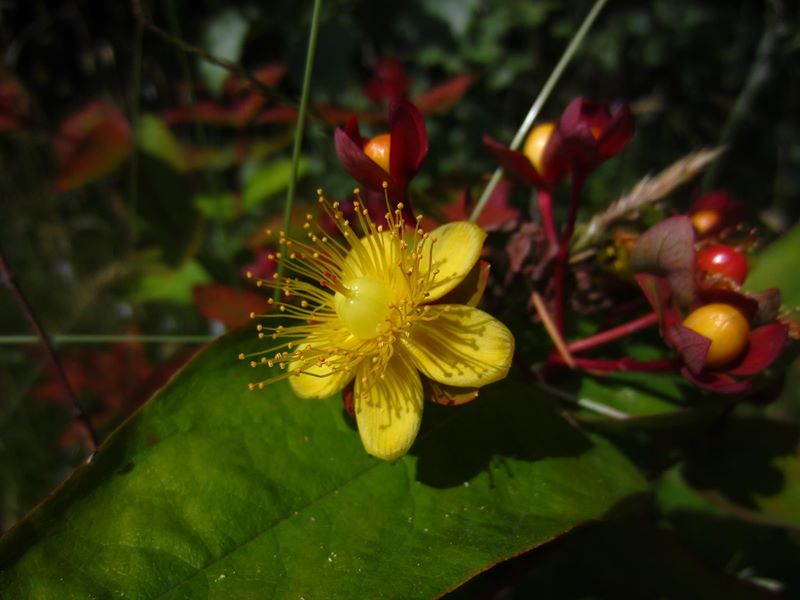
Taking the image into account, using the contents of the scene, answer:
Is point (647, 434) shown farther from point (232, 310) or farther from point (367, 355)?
point (232, 310)

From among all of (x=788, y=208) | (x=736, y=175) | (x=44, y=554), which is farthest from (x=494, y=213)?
(x=788, y=208)

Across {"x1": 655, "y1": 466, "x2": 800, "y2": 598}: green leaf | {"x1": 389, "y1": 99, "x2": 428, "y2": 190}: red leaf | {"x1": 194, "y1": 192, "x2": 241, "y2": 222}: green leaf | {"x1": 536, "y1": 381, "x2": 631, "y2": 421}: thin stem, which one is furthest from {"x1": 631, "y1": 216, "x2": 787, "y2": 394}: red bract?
{"x1": 194, "y1": 192, "x2": 241, "y2": 222}: green leaf

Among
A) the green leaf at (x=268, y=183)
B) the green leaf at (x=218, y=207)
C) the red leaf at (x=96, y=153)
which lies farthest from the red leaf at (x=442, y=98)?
the red leaf at (x=96, y=153)

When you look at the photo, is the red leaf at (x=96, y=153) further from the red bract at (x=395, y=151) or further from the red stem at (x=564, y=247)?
the red stem at (x=564, y=247)

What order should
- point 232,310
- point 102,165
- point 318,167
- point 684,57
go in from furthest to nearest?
point 684,57
point 318,167
point 102,165
point 232,310

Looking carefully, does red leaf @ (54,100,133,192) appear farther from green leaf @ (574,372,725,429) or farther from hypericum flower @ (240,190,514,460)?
green leaf @ (574,372,725,429)

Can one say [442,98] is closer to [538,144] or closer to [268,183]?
[268,183]
